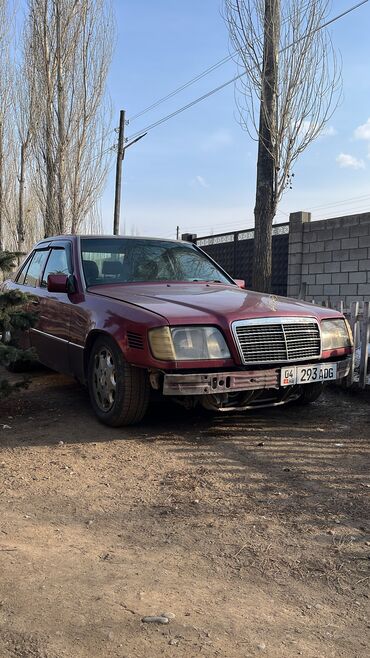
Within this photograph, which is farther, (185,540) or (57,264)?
(57,264)

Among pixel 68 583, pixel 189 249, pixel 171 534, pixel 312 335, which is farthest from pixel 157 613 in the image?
pixel 189 249

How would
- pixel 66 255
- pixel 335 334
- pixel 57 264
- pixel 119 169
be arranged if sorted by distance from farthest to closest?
pixel 119 169 → pixel 57 264 → pixel 66 255 → pixel 335 334

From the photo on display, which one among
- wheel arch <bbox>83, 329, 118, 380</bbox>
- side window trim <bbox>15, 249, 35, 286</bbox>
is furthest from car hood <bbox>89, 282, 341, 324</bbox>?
side window trim <bbox>15, 249, 35, 286</bbox>

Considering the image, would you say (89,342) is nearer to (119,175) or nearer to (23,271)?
(23,271)

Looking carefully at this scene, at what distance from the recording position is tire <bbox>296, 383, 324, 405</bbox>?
539 cm

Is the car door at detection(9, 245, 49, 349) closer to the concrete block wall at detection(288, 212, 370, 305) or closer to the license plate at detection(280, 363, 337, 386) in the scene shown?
the license plate at detection(280, 363, 337, 386)

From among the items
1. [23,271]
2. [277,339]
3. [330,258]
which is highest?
[330,258]

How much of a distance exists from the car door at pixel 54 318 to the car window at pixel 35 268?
0.43ft

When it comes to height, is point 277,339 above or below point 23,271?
below

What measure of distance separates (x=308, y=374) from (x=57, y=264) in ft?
9.71

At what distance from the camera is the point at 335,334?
4.95 m

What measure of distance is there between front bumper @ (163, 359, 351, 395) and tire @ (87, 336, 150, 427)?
1.23 ft

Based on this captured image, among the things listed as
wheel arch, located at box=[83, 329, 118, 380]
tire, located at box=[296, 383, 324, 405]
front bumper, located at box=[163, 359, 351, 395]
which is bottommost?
tire, located at box=[296, 383, 324, 405]

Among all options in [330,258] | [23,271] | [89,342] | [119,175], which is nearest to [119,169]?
[119,175]
